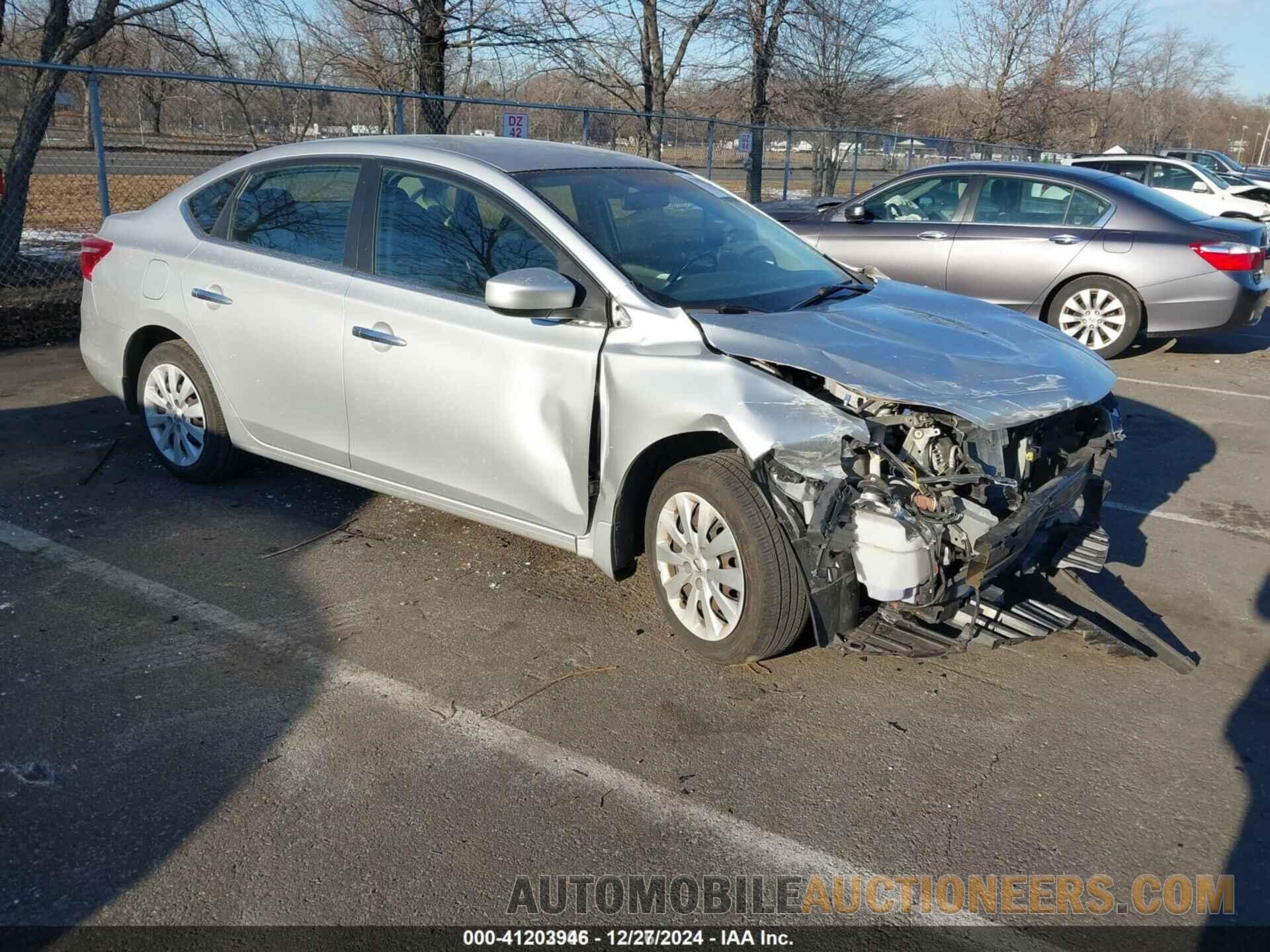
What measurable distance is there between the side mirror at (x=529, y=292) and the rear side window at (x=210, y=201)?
7.10 ft

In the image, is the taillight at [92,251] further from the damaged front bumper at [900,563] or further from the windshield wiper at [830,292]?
the damaged front bumper at [900,563]

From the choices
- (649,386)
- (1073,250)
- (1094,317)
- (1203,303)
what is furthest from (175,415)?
(1203,303)

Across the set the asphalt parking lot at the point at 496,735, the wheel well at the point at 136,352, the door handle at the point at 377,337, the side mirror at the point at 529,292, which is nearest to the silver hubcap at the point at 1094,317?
the asphalt parking lot at the point at 496,735

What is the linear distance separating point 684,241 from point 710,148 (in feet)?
37.9

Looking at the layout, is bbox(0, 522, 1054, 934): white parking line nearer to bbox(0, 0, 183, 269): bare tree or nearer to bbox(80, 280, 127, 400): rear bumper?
bbox(80, 280, 127, 400): rear bumper

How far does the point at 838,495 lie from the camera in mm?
3375

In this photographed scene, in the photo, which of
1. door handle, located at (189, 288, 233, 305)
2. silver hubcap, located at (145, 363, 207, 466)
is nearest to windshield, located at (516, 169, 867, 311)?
door handle, located at (189, 288, 233, 305)

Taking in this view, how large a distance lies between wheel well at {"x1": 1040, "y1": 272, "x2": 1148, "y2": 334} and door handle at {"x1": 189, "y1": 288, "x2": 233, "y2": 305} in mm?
7013

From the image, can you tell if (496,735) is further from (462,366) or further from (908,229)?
(908,229)

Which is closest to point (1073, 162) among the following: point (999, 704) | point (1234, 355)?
point (1234, 355)

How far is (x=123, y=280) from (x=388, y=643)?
113 inches

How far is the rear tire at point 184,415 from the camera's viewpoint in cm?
520

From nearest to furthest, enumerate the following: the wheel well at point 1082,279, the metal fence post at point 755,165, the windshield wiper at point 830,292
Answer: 1. the windshield wiper at point 830,292
2. the wheel well at point 1082,279
3. the metal fence post at point 755,165

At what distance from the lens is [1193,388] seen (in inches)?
332
